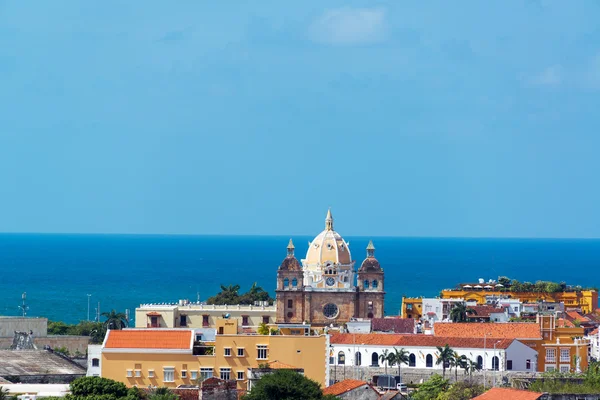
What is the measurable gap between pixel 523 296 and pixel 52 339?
4077 centimetres

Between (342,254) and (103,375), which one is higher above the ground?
(342,254)

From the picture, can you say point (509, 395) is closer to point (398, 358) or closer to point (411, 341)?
point (398, 358)

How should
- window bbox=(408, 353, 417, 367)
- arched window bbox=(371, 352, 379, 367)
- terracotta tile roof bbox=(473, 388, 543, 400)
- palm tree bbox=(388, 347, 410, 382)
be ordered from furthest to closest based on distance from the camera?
arched window bbox=(371, 352, 379, 367), window bbox=(408, 353, 417, 367), palm tree bbox=(388, 347, 410, 382), terracotta tile roof bbox=(473, 388, 543, 400)

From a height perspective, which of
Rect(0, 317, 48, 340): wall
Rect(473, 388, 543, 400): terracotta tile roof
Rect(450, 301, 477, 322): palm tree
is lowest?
Rect(473, 388, 543, 400): terracotta tile roof

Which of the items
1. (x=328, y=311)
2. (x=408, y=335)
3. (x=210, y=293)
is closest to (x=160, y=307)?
(x=328, y=311)

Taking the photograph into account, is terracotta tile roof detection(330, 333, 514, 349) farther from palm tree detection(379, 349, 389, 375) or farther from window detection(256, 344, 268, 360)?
window detection(256, 344, 268, 360)

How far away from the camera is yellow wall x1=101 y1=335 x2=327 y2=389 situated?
74062 millimetres

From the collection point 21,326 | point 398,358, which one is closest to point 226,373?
point 398,358

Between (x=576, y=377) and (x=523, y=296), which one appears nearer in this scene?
(x=576, y=377)

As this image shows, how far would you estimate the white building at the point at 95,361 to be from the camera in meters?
75.7

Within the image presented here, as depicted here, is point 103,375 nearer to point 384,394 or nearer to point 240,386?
point 240,386

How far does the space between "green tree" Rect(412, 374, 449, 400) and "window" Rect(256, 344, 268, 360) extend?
7.10 m

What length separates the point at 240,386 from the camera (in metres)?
72.8

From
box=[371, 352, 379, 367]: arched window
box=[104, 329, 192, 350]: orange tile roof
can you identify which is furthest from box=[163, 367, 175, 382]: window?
box=[371, 352, 379, 367]: arched window
